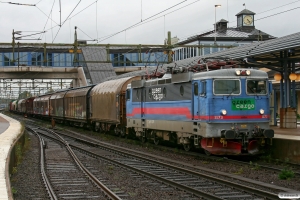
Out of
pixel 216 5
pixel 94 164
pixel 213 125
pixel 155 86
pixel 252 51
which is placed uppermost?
pixel 216 5

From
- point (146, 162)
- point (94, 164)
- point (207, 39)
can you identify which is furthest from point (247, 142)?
point (207, 39)

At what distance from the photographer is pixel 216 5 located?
4141 cm

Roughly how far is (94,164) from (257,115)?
6.03 meters

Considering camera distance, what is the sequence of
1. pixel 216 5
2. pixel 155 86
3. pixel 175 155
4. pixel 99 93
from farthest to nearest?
pixel 216 5 → pixel 99 93 → pixel 155 86 → pixel 175 155

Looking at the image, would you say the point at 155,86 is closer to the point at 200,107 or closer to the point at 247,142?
the point at 200,107

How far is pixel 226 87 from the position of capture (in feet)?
54.5

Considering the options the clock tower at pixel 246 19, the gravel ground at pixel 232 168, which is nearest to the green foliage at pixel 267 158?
the gravel ground at pixel 232 168

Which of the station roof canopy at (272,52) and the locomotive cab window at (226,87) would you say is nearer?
the locomotive cab window at (226,87)

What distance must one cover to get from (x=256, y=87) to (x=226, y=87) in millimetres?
1194

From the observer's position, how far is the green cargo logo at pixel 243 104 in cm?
1658

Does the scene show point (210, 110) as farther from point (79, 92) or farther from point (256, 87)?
point (79, 92)

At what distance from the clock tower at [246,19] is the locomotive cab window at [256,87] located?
57742mm

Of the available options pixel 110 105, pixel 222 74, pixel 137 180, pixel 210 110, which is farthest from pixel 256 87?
pixel 110 105

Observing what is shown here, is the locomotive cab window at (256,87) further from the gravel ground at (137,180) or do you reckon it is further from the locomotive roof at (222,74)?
the gravel ground at (137,180)
